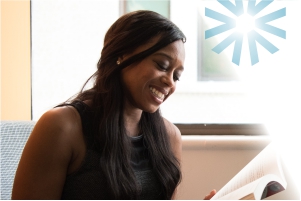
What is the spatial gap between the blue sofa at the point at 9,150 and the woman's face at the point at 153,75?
43 centimetres

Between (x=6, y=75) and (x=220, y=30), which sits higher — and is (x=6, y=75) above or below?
below

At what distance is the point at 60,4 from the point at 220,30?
81cm

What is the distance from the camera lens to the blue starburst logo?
2037 mm

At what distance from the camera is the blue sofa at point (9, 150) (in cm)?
129

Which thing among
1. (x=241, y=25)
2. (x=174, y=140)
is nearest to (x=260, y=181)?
(x=174, y=140)

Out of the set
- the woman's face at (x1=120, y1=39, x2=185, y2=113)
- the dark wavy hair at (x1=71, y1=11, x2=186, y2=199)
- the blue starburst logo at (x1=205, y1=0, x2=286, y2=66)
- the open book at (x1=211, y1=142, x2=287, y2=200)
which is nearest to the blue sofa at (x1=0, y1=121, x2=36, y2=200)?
the dark wavy hair at (x1=71, y1=11, x2=186, y2=199)

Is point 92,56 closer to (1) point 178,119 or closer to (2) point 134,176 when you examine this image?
(1) point 178,119

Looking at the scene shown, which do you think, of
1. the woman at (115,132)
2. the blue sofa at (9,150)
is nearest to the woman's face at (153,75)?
the woman at (115,132)

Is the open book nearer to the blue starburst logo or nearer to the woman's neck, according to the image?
the woman's neck

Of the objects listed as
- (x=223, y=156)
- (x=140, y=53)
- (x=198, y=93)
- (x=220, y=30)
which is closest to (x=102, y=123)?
(x=140, y=53)

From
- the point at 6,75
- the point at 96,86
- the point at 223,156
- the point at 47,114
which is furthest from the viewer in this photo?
the point at 6,75

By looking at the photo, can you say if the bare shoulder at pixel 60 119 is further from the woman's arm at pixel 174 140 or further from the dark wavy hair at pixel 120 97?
the woman's arm at pixel 174 140

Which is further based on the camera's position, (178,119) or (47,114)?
(178,119)

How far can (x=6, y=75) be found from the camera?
194cm
